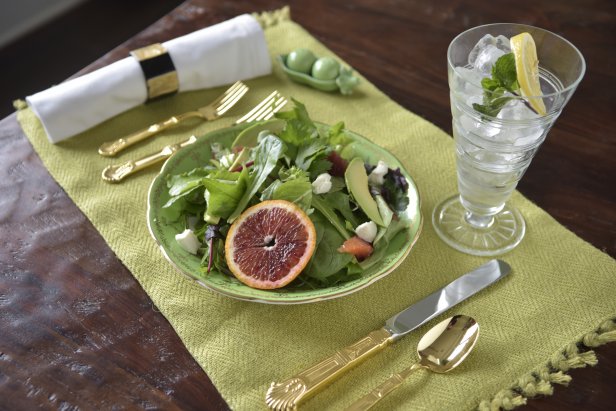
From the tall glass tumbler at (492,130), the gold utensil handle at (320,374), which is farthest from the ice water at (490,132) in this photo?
the gold utensil handle at (320,374)

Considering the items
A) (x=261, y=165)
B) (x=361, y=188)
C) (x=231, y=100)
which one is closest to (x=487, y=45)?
(x=361, y=188)

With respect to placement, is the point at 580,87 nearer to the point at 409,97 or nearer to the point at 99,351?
the point at 409,97

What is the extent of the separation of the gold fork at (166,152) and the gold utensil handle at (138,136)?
6 cm

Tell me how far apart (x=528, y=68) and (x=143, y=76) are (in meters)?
1.00

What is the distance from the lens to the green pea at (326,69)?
5.90 feet

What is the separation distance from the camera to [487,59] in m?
1.27

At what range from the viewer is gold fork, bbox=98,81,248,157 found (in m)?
1.63

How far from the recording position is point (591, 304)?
1271 mm

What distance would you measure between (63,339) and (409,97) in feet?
3.62

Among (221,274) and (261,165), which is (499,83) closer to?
(261,165)

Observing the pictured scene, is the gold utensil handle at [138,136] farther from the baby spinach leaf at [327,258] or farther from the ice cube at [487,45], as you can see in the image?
the ice cube at [487,45]

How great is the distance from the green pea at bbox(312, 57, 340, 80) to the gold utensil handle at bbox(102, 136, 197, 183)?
1.39ft

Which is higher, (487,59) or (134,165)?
(487,59)

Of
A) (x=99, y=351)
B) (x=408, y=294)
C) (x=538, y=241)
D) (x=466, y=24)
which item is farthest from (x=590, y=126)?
(x=99, y=351)
